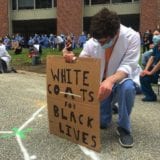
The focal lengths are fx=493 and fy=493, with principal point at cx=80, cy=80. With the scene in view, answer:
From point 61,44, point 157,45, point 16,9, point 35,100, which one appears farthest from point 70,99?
point 16,9

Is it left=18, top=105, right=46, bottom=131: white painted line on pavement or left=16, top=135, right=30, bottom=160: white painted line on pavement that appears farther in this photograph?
left=18, top=105, right=46, bottom=131: white painted line on pavement

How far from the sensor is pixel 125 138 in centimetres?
556

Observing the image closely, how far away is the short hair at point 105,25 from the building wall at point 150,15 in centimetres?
3586

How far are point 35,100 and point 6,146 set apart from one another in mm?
3404

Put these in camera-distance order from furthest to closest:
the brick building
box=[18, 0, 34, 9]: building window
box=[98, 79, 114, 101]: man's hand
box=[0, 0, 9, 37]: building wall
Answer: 1. box=[0, 0, 9, 37]: building wall
2. box=[18, 0, 34, 9]: building window
3. the brick building
4. box=[98, 79, 114, 101]: man's hand

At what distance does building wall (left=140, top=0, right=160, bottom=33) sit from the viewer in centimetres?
4066

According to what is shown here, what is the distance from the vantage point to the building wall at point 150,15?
40656 mm

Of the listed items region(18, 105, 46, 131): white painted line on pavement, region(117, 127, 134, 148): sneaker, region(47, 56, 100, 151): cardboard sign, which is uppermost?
region(47, 56, 100, 151): cardboard sign

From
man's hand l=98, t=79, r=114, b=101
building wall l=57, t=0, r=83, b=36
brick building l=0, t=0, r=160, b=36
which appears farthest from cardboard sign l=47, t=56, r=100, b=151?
building wall l=57, t=0, r=83, b=36

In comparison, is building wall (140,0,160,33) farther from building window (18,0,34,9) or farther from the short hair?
the short hair

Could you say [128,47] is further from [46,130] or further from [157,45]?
[157,45]

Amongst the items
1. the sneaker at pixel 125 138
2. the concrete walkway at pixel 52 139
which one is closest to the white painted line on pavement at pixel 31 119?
the concrete walkway at pixel 52 139

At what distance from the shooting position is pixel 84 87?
5.34m

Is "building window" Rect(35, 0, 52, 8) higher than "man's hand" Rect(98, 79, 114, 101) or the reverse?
higher
